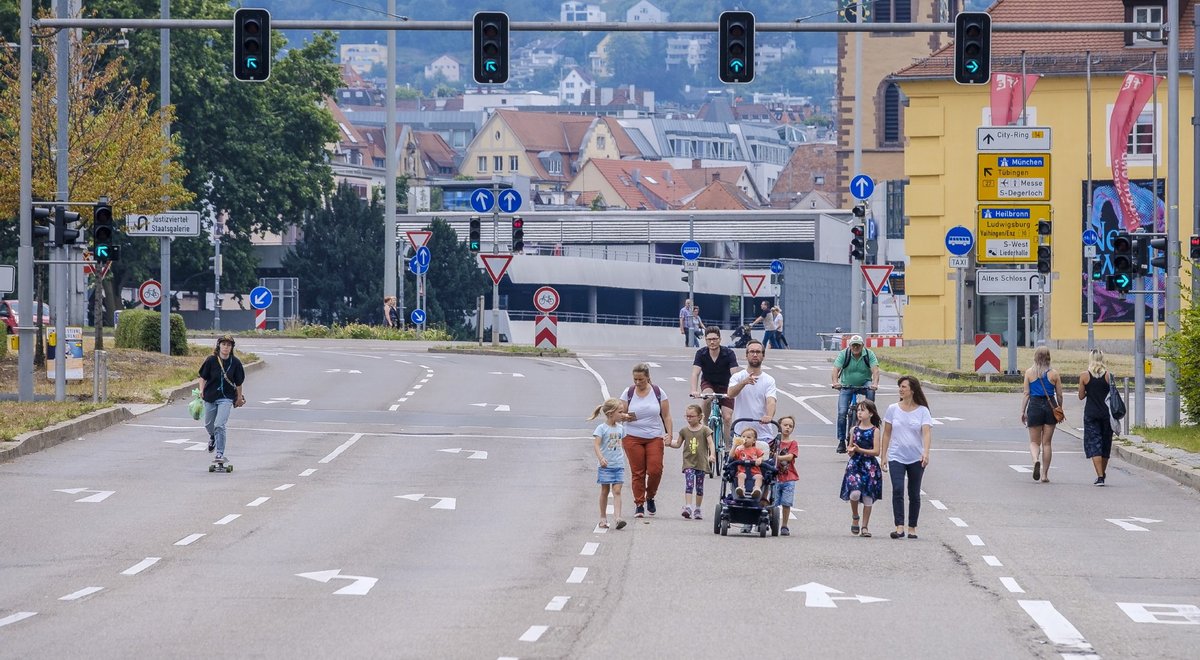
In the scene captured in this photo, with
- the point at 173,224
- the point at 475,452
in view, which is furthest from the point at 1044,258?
the point at 173,224

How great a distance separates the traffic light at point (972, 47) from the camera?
2459 centimetres

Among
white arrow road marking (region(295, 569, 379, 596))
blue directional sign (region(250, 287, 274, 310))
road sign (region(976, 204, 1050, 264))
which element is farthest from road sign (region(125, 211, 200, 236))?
white arrow road marking (region(295, 569, 379, 596))

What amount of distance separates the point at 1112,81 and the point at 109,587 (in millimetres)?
49123

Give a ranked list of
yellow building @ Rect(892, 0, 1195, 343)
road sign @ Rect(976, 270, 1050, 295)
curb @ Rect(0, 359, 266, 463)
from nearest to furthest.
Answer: curb @ Rect(0, 359, 266, 463), road sign @ Rect(976, 270, 1050, 295), yellow building @ Rect(892, 0, 1195, 343)

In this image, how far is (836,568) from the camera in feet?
51.0

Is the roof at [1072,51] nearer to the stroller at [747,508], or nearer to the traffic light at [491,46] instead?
the traffic light at [491,46]

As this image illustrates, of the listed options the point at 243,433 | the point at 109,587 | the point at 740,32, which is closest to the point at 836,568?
the point at 109,587

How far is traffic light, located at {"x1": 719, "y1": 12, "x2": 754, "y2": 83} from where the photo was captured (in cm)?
2484

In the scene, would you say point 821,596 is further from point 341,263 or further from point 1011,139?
point 341,263

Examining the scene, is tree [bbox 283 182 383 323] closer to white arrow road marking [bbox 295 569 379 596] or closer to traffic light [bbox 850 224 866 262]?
traffic light [bbox 850 224 866 262]

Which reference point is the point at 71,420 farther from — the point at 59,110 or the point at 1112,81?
the point at 1112,81

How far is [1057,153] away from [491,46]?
124 ft

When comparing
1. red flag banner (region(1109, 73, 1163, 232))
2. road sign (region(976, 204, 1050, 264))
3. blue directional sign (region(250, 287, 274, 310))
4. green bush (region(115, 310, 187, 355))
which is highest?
red flag banner (region(1109, 73, 1163, 232))

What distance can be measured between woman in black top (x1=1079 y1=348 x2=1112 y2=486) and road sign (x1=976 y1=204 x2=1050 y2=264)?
45.9ft
